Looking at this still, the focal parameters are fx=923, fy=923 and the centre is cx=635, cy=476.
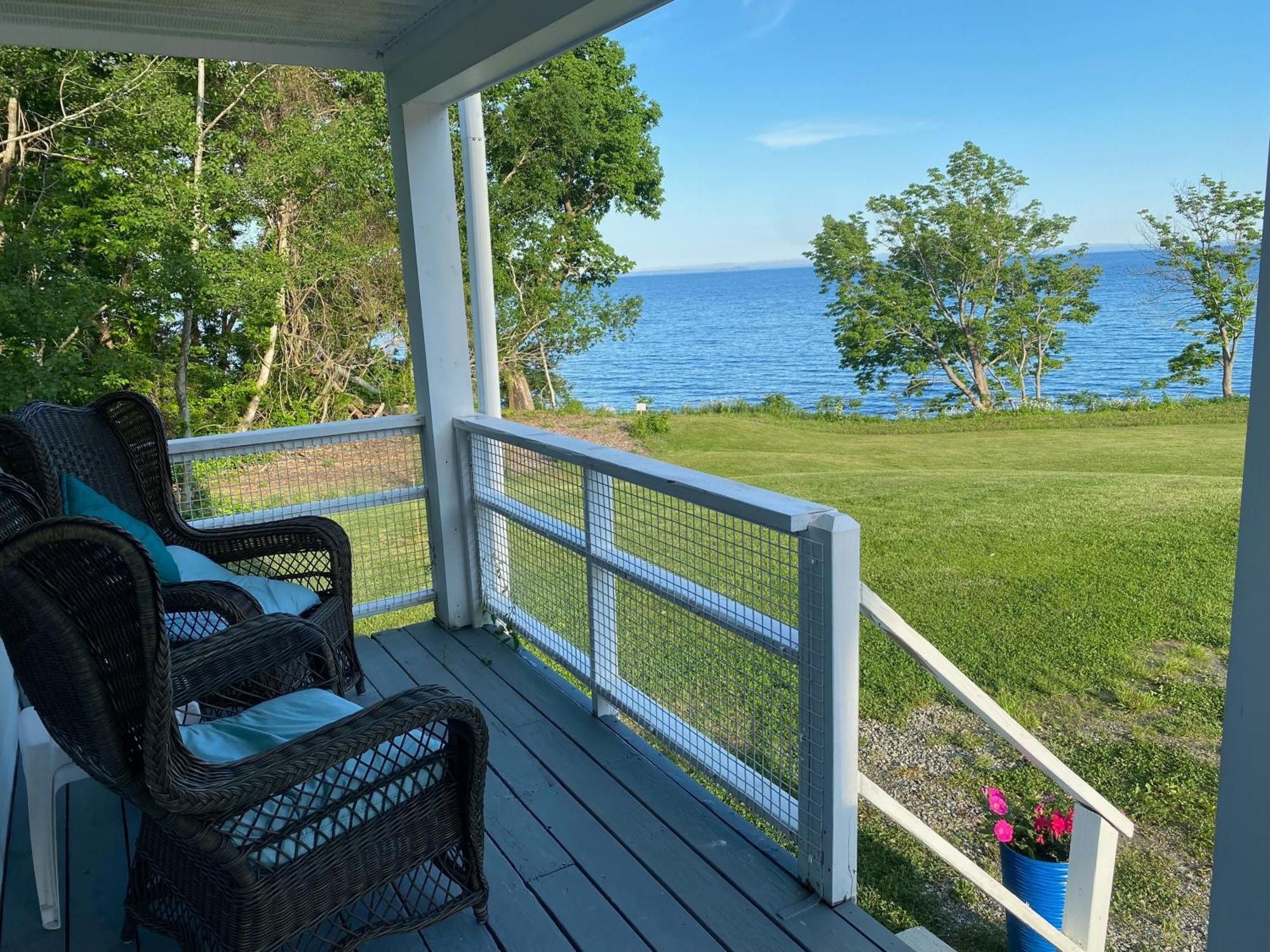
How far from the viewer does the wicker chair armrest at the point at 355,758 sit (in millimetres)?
1529

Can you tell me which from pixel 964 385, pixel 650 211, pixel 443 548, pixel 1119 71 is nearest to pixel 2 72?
pixel 443 548

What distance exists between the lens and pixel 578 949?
6.44 feet

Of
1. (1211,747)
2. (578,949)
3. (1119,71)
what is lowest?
(1211,747)

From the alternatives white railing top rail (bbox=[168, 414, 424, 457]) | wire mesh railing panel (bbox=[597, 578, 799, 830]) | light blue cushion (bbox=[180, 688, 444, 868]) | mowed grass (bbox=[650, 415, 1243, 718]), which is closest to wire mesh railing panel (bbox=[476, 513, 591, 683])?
wire mesh railing panel (bbox=[597, 578, 799, 830])

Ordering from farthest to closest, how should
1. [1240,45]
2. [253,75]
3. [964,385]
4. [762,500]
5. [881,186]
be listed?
[881,186] → [1240,45] → [964,385] → [253,75] → [762,500]

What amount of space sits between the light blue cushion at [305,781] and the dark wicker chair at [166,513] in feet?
2.59

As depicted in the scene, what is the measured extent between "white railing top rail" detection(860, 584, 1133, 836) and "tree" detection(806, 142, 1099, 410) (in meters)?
16.8

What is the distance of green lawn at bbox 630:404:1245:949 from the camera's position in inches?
150

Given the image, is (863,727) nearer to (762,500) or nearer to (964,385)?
(762,500)

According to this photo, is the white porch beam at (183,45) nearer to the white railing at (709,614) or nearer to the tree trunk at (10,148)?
the white railing at (709,614)

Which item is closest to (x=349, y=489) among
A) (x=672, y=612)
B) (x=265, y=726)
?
(x=672, y=612)

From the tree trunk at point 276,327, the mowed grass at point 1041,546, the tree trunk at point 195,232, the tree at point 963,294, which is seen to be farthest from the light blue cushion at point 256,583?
the tree at point 963,294

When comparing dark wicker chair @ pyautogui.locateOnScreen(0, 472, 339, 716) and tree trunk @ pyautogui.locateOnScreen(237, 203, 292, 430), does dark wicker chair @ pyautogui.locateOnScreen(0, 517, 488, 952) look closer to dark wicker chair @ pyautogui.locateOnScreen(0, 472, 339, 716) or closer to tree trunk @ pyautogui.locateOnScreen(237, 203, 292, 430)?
dark wicker chair @ pyautogui.locateOnScreen(0, 472, 339, 716)

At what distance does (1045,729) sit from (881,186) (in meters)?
25.5
